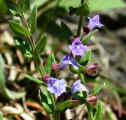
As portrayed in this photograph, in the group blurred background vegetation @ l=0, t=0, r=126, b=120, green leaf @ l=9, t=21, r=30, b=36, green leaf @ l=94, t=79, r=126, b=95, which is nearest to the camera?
green leaf @ l=9, t=21, r=30, b=36

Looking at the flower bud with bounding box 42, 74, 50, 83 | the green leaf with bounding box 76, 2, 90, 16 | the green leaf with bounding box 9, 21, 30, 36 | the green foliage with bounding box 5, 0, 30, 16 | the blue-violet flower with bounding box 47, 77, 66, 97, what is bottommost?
the blue-violet flower with bounding box 47, 77, 66, 97

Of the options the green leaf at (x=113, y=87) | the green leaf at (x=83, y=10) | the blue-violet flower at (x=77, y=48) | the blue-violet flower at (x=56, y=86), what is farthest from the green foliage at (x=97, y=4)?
the blue-violet flower at (x=56, y=86)

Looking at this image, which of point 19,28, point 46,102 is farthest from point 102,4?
point 46,102

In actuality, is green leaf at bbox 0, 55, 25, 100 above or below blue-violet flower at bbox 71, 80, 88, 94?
below

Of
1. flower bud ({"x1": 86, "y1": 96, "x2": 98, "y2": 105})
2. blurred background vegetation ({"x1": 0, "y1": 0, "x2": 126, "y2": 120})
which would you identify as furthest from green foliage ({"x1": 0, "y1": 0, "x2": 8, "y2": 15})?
flower bud ({"x1": 86, "y1": 96, "x2": 98, "y2": 105})

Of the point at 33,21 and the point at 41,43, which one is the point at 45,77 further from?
the point at 33,21

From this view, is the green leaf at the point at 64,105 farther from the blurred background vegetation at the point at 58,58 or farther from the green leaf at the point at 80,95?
the blurred background vegetation at the point at 58,58

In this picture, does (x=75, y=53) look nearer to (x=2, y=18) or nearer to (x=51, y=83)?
(x=51, y=83)

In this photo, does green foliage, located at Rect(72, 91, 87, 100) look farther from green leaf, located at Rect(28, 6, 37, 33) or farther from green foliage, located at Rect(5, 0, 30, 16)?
green foliage, located at Rect(5, 0, 30, 16)

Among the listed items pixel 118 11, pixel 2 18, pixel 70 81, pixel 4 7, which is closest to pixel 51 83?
pixel 70 81
